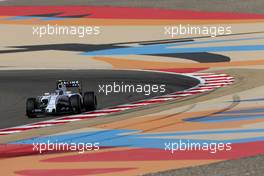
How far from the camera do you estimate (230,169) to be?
1141 cm

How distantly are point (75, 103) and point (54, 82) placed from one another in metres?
6.94

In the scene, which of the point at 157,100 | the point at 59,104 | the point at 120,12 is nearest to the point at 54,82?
the point at 157,100

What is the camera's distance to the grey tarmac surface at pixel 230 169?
11023mm

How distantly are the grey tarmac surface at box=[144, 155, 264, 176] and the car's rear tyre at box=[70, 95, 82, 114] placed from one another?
7.02 m

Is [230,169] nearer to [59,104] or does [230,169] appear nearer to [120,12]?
[59,104]

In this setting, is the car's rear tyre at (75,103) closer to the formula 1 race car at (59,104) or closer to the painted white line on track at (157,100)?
the formula 1 race car at (59,104)

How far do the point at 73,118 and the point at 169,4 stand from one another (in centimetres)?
2417

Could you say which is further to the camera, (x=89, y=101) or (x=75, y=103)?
(x=89, y=101)

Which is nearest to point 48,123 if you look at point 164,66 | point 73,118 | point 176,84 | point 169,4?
point 73,118

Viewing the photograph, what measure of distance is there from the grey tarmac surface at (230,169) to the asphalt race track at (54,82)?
6688 mm

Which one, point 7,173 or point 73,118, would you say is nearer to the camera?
point 7,173

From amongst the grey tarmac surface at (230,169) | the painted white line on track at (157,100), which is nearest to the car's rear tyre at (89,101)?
the painted white line on track at (157,100)

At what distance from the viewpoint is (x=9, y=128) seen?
674 inches

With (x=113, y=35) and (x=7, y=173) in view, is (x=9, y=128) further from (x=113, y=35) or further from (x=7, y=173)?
(x=113, y=35)
